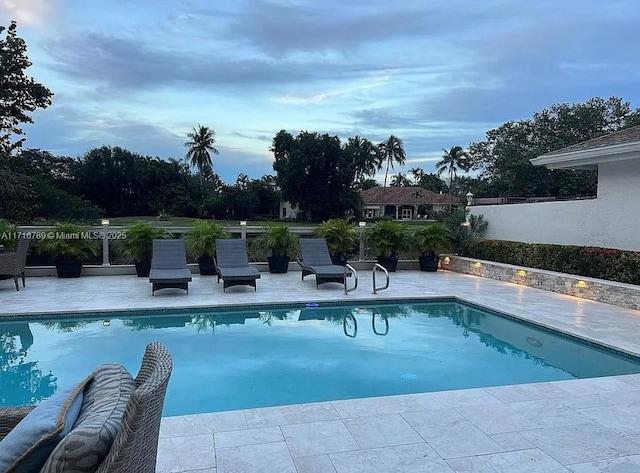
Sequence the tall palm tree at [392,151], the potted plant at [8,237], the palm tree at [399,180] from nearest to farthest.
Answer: the potted plant at [8,237] → the tall palm tree at [392,151] → the palm tree at [399,180]

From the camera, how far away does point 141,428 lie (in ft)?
5.09

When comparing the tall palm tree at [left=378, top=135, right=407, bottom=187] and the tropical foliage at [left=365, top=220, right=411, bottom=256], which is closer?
the tropical foliage at [left=365, top=220, right=411, bottom=256]

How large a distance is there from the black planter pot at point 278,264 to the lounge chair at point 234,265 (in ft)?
4.88

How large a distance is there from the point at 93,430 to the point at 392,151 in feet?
198

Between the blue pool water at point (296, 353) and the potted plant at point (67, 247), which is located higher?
the potted plant at point (67, 247)

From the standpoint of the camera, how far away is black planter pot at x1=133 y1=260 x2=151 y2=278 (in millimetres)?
11195

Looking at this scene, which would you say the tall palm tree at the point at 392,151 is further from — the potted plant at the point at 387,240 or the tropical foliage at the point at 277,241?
the tropical foliage at the point at 277,241

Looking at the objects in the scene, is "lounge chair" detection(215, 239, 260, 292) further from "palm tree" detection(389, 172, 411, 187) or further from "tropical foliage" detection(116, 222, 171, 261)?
"palm tree" detection(389, 172, 411, 187)

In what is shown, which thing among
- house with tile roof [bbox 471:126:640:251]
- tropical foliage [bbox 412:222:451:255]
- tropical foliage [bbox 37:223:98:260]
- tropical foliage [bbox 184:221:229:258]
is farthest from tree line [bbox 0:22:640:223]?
house with tile roof [bbox 471:126:640:251]

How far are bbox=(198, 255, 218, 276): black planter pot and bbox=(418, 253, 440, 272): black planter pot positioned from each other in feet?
19.0

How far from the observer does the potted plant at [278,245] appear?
39.2 ft

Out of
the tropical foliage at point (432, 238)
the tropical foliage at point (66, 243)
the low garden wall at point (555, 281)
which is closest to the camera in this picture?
the low garden wall at point (555, 281)

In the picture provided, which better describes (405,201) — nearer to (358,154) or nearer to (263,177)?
(358,154)

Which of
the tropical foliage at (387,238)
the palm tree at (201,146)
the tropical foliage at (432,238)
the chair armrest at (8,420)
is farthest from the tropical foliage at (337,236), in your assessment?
the palm tree at (201,146)
